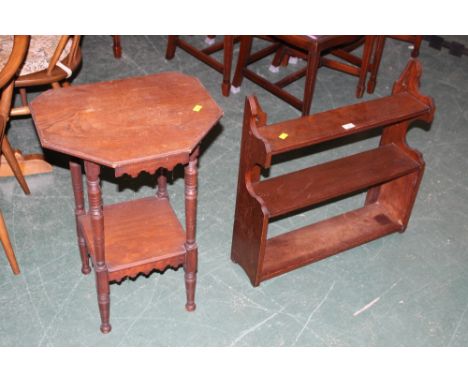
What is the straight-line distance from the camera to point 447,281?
300 centimetres

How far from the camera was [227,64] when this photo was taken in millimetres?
4121

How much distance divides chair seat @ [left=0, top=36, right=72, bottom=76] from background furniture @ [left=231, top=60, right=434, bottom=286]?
50.0 inches

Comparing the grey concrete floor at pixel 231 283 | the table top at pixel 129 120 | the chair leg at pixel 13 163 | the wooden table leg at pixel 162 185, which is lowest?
the grey concrete floor at pixel 231 283

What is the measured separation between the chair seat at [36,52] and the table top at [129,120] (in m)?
0.93

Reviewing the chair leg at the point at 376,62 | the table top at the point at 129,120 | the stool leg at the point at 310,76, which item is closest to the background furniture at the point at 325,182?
the table top at the point at 129,120

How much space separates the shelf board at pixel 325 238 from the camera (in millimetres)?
2938

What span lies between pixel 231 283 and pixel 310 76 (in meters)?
1.51

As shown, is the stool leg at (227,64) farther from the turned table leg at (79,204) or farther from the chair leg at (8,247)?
the chair leg at (8,247)

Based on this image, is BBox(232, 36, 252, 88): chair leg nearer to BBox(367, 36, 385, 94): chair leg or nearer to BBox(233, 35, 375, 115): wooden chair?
BBox(233, 35, 375, 115): wooden chair

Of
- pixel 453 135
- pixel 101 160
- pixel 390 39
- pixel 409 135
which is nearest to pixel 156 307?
pixel 101 160

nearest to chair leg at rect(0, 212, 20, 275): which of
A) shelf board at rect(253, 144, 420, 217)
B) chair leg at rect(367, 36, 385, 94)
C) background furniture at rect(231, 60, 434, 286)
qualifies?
background furniture at rect(231, 60, 434, 286)

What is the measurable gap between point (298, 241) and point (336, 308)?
0.40 meters

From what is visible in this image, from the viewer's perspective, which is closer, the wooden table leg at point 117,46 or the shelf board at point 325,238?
the shelf board at point 325,238

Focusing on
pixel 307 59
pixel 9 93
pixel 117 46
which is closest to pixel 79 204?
pixel 9 93
